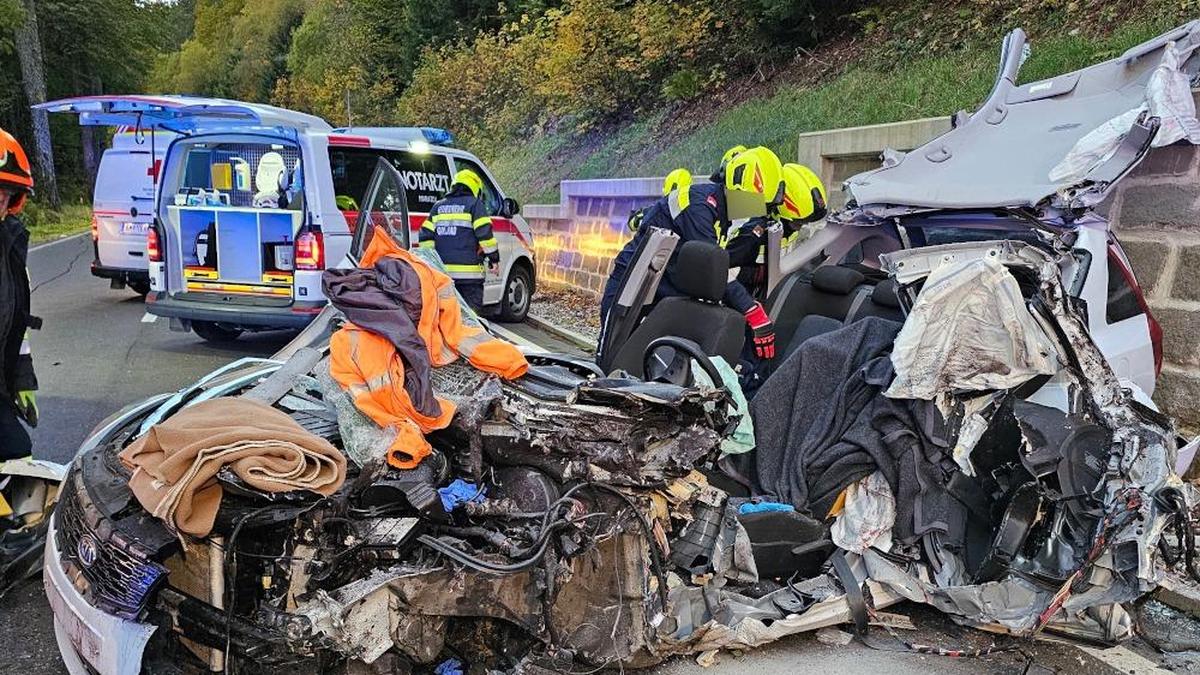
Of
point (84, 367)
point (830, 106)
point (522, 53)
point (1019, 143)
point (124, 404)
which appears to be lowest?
point (84, 367)

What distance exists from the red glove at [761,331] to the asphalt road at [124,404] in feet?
4.76

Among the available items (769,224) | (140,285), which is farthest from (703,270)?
(140,285)

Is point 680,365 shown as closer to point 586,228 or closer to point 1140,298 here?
point 1140,298

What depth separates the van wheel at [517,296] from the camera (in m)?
10.4

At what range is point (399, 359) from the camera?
116 inches

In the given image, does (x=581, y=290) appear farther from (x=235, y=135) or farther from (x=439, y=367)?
(x=439, y=367)

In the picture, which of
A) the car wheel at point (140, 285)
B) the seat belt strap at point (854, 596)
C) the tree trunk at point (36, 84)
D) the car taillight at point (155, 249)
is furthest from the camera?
the tree trunk at point (36, 84)

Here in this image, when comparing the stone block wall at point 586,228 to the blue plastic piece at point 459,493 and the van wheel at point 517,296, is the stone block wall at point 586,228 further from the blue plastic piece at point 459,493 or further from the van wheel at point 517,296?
the blue plastic piece at point 459,493

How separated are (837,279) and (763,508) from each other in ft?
5.70

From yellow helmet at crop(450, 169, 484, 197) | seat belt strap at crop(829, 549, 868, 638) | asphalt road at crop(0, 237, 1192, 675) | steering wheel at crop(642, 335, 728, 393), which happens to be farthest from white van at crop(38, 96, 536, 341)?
seat belt strap at crop(829, 549, 868, 638)

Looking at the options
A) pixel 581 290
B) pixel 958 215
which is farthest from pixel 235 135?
pixel 958 215

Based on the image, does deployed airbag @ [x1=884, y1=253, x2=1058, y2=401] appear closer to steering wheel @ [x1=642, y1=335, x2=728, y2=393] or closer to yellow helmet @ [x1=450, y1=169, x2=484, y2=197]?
steering wheel @ [x1=642, y1=335, x2=728, y2=393]

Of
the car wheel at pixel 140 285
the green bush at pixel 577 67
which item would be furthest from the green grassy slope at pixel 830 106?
the car wheel at pixel 140 285

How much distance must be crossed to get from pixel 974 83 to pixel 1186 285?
12.7 feet
